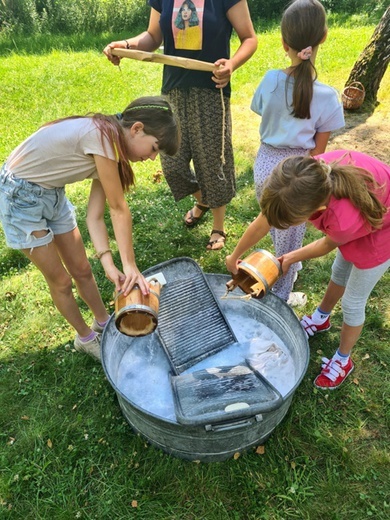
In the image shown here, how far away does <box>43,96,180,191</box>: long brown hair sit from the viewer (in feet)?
5.80

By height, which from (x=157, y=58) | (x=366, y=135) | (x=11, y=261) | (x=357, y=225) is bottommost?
(x=366, y=135)

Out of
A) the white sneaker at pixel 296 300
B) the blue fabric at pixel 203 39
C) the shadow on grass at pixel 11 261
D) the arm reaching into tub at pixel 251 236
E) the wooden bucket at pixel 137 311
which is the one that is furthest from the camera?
the shadow on grass at pixel 11 261

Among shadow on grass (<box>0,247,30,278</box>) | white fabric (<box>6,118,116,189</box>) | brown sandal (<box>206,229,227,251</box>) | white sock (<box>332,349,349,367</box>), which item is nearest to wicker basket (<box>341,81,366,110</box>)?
brown sandal (<box>206,229,227,251</box>)

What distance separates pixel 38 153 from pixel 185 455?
5.02ft

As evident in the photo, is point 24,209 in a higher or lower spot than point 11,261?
higher

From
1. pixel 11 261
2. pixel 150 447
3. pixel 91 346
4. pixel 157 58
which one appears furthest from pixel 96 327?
pixel 157 58

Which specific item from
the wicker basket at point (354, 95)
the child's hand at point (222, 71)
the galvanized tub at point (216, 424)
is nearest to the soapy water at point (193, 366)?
the galvanized tub at point (216, 424)

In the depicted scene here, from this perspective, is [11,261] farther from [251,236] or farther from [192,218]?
[251,236]

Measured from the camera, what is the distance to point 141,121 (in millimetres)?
1807

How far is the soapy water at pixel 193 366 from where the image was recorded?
2.23 metres

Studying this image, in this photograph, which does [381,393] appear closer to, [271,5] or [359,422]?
[359,422]

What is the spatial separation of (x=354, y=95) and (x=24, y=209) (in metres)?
4.63

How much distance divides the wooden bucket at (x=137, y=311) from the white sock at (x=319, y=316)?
1.10 meters

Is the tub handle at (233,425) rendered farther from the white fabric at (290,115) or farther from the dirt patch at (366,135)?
the dirt patch at (366,135)
